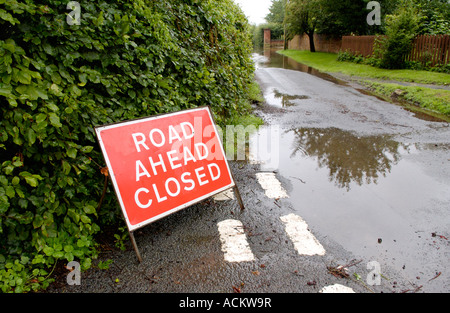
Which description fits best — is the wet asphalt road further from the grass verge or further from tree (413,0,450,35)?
tree (413,0,450,35)

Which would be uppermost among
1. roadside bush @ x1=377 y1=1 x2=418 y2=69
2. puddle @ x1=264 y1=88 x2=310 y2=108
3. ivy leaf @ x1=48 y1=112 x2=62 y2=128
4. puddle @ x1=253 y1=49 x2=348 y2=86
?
roadside bush @ x1=377 y1=1 x2=418 y2=69

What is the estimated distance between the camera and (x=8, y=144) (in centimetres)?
266

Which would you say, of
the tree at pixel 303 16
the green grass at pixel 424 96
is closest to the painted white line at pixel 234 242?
the green grass at pixel 424 96

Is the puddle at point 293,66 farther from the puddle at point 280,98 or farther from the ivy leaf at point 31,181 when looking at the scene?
the ivy leaf at point 31,181

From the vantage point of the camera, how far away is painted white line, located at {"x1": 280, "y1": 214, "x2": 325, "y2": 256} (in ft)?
9.85

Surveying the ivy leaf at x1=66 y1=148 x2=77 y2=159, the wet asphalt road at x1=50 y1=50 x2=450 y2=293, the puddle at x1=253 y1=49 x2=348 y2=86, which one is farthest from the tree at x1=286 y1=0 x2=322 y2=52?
the ivy leaf at x1=66 y1=148 x2=77 y2=159

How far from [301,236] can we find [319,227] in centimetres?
29

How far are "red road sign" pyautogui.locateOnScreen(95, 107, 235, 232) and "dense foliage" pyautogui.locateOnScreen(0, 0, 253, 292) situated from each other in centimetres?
22

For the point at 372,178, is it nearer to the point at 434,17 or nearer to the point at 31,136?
the point at 31,136

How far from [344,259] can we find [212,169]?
5.32ft

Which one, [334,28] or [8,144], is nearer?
[8,144]
